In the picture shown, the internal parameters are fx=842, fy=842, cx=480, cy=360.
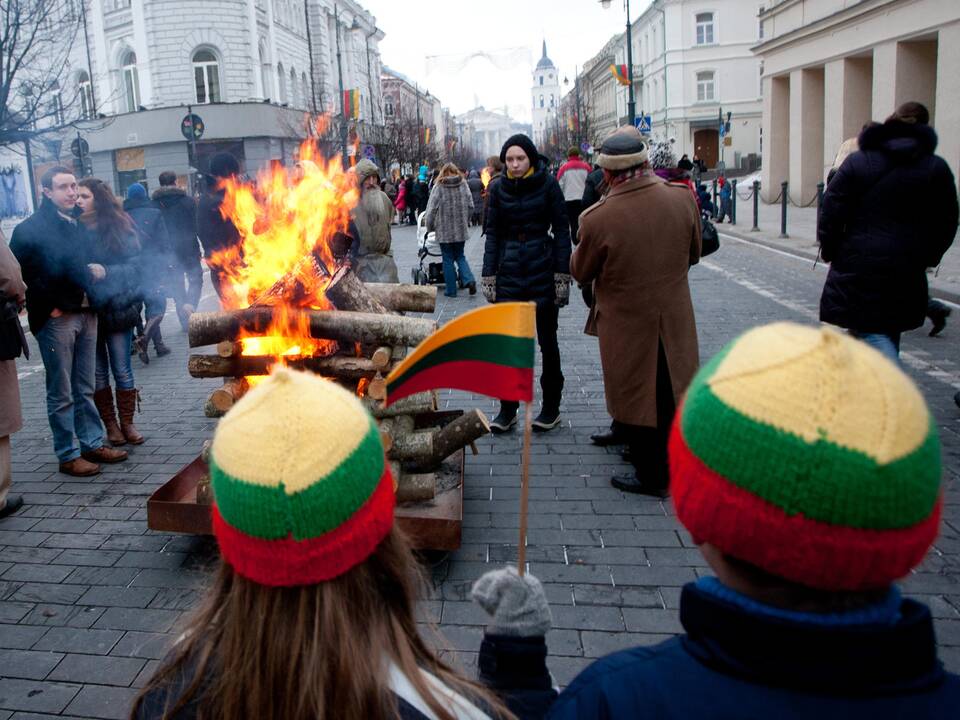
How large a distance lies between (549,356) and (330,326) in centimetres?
195

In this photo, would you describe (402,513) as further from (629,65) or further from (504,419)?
(629,65)

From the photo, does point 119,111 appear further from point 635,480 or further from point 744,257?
point 635,480

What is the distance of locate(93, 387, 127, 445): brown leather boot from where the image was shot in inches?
248

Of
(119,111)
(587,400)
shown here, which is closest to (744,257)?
(587,400)

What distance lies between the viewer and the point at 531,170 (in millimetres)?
6102

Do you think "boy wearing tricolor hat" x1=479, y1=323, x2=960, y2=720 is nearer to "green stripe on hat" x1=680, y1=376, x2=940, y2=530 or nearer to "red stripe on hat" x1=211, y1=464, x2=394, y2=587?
"green stripe on hat" x1=680, y1=376, x2=940, y2=530

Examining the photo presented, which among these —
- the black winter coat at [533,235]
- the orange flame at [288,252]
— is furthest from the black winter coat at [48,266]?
the black winter coat at [533,235]

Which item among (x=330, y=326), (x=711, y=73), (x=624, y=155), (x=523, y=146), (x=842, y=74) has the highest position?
(x=711, y=73)

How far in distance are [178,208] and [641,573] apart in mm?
8827

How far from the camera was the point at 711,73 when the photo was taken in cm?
6078

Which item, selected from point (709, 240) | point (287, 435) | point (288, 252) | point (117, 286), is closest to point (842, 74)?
point (709, 240)

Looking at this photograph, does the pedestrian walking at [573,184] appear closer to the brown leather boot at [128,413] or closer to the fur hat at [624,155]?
the brown leather boot at [128,413]

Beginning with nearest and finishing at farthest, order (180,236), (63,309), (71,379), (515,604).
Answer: (515,604) → (63,309) → (71,379) → (180,236)

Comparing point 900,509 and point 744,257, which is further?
point 744,257
